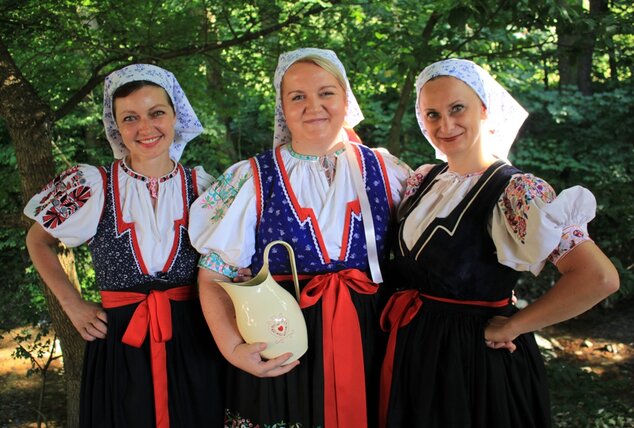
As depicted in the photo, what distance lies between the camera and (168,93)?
198 cm

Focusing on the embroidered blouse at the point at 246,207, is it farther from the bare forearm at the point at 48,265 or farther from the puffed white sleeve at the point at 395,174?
the bare forearm at the point at 48,265

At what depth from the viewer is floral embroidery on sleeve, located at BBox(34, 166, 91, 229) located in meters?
1.94

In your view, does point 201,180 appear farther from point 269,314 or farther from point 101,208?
point 269,314

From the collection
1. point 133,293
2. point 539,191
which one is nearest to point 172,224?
point 133,293

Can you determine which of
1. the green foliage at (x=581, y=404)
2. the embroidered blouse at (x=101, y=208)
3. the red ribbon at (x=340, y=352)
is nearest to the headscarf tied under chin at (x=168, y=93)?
the embroidered blouse at (x=101, y=208)

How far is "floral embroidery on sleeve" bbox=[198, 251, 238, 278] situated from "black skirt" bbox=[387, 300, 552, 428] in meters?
0.57

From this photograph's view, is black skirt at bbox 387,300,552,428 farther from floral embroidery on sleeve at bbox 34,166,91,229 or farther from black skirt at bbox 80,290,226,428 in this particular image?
floral embroidery on sleeve at bbox 34,166,91,229

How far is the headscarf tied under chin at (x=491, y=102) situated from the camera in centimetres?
175

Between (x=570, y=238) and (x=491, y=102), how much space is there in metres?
0.51

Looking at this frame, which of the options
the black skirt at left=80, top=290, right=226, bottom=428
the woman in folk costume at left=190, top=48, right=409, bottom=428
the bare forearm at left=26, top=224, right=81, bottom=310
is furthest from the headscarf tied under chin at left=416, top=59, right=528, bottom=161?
the bare forearm at left=26, top=224, right=81, bottom=310

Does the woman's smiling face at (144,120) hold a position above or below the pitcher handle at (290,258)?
above

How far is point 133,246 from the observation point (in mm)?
1914

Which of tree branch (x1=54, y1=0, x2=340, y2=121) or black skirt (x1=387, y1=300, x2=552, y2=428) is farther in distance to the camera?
tree branch (x1=54, y1=0, x2=340, y2=121)

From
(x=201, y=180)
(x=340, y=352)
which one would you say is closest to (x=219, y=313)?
(x=340, y=352)
